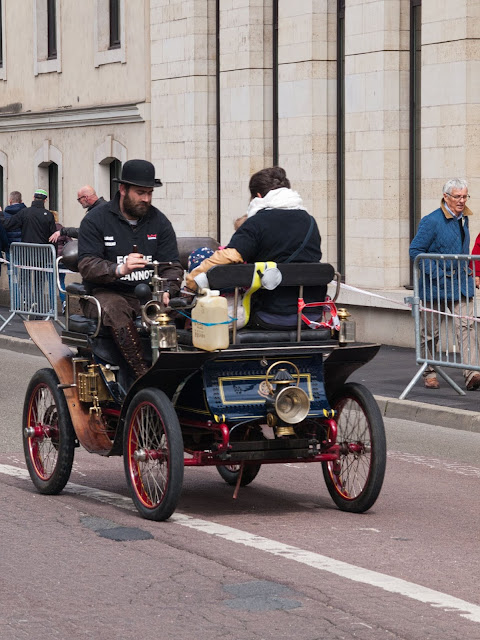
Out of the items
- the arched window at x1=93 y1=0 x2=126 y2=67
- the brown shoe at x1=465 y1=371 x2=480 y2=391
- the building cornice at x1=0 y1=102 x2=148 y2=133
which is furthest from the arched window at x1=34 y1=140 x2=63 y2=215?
the brown shoe at x1=465 y1=371 x2=480 y2=391

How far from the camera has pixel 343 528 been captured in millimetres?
7852

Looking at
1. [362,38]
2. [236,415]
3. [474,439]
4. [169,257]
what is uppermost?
[362,38]

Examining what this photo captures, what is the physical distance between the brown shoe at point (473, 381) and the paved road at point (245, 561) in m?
3.55

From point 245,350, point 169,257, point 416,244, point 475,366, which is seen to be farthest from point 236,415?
point 416,244

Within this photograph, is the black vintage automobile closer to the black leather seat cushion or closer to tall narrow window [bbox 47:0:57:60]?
the black leather seat cushion

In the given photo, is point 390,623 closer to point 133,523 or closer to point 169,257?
point 133,523

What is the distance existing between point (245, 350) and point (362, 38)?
11.3 m

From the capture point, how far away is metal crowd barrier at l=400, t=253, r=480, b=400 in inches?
498

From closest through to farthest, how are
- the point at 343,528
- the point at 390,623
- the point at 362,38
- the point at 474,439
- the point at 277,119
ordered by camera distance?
the point at 390,623
the point at 343,528
the point at 474,439
the point at 362,38
the point at 277,119

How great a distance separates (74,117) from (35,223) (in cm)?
391

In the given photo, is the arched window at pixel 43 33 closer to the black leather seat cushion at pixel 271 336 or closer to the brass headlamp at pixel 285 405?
the black leather seat cushion at pixel 271 336

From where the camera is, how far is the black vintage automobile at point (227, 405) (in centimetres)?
791

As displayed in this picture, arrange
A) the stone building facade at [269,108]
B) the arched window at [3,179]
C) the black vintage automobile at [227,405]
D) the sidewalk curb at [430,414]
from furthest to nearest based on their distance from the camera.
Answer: the arched window at [3,179], the stone building facade at [269,108], the sidewalk curb at [430,414], the black vintage automobile at [227,405]

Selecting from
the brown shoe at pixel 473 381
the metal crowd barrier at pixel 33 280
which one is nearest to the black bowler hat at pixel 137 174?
the brown shoe at pixel 473 381
